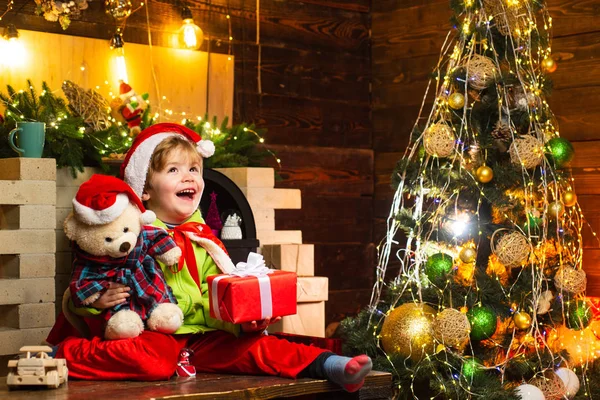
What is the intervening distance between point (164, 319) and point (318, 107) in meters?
2.60

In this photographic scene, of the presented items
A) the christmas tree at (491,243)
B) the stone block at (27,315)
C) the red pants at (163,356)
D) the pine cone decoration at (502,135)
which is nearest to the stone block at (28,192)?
the stone block at (27,315)

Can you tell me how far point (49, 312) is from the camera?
331 cm

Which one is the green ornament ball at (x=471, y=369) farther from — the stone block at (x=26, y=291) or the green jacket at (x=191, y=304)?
the stone block at (x=26, y=291)

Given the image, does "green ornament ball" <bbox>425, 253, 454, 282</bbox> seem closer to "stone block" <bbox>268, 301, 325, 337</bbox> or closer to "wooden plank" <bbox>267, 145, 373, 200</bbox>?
"stone block" <bbox>268, 301, 325, 337</bbox>

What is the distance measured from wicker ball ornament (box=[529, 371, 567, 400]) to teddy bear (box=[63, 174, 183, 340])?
1418 mm

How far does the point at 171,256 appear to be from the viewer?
9.45 feet

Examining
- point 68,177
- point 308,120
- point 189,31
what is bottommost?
point 68,177

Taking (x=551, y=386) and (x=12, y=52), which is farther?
(x=12, y=52)

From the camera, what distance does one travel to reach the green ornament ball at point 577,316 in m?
3.68

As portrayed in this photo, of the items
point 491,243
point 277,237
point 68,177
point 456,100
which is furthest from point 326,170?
point 68,177

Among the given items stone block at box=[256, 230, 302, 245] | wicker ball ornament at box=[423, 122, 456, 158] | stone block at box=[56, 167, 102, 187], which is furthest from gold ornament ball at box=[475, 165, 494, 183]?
stone block at box=[56, 167, 102, 187]

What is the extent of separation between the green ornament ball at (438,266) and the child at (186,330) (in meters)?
0.94

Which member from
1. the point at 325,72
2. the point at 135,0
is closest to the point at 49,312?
the point at 135,0

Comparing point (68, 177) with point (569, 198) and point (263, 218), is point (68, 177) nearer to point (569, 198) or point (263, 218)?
point (263, 218)
